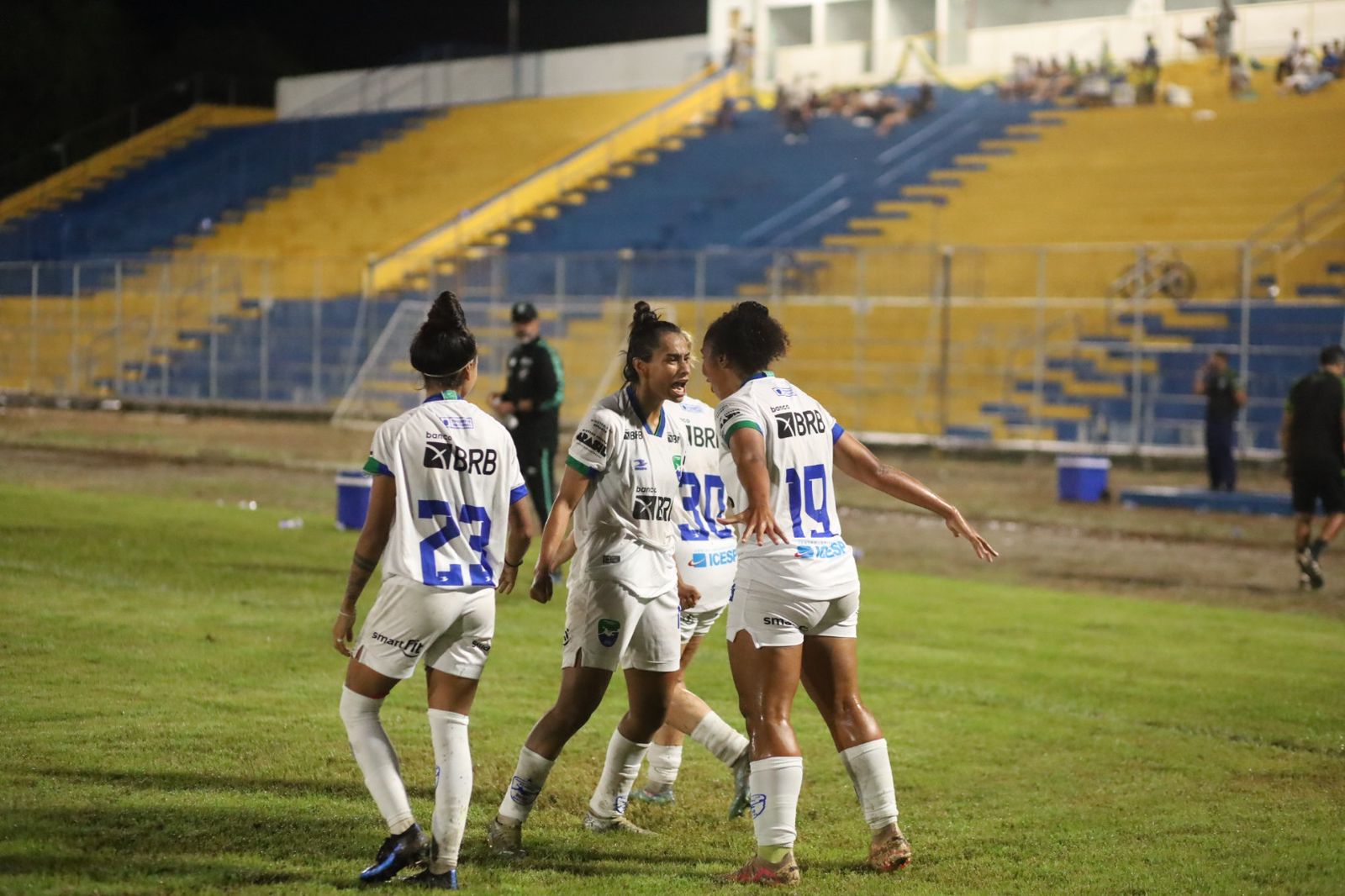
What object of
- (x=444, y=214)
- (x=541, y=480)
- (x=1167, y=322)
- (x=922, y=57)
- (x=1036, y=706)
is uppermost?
(x=922, y=57)

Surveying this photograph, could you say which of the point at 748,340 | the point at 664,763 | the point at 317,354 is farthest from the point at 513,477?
the point at 317,354

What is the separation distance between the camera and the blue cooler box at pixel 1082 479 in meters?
21.2

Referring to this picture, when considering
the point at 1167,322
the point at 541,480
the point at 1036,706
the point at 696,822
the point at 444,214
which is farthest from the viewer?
the point at 444,214

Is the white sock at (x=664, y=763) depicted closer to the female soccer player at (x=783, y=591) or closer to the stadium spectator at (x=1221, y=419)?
the female soccer player at (x=783, y=591)

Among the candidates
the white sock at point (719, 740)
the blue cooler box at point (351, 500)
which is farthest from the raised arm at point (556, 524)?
the blue cooler box at point (351, 500)

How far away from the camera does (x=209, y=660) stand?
9508 millimetres

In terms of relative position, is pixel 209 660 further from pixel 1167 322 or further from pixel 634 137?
pixel 634 137

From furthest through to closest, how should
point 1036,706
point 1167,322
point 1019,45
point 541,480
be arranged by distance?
point 1019,45 < point 1167,322 < point 541,480 < point 1036,706

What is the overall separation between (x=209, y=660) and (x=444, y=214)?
112 feet

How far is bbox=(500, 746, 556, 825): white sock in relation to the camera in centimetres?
598

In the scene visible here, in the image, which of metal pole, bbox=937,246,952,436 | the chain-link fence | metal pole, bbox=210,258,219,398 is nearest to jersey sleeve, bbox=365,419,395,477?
the chain-link fence

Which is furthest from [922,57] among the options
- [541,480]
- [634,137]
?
[541,480]

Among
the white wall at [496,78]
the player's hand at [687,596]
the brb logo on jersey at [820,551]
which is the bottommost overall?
the player's hand at [687,596]

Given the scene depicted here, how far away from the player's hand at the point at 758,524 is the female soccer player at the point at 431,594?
2.79 feet
